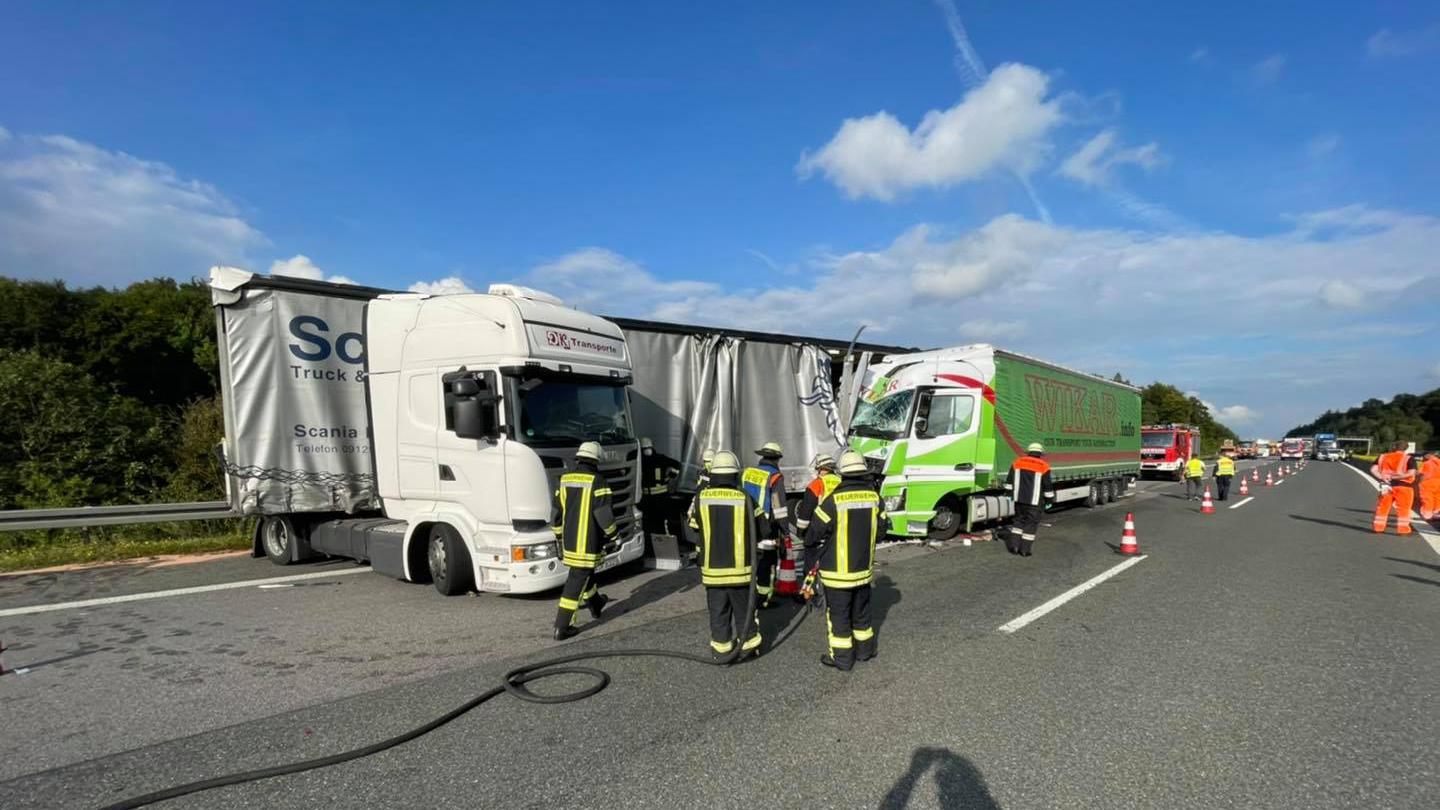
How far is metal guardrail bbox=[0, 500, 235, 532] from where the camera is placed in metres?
8.37

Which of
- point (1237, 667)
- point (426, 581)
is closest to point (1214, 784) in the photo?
point (1237, 667)

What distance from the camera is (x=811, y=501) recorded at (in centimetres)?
606

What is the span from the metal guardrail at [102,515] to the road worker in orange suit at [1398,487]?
60.7 ft

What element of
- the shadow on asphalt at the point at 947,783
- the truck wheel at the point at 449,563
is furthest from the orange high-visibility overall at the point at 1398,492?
the truck wheel at the point at 449,563

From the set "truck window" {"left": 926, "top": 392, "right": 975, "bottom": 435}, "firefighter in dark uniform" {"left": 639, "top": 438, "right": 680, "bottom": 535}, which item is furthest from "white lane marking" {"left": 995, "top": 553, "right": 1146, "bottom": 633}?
"firefighter in dark uniform" {"left": 639, "top": 438, "right": 680, "bottom": 535}

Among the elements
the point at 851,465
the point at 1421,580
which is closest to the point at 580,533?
the point at 851,465

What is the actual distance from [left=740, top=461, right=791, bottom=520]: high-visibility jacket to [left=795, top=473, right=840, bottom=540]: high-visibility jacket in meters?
0.37

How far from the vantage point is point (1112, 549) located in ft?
33.3

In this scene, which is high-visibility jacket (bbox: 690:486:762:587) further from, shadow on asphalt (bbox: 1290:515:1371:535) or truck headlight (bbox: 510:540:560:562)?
shadow on asphalt (bbox: 1290:515:1371:535)

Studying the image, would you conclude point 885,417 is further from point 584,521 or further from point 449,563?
point 449,563

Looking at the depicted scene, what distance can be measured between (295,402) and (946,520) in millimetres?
9138

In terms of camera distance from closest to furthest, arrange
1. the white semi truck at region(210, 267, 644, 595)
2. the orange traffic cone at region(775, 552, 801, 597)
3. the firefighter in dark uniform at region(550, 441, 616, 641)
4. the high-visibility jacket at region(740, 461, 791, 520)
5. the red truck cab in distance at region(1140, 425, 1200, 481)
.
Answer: the firefighter in dark uniform at region(550, 441, 616, 641) → the white semi truck at region(210, 267, 644, 595) → the high-visibility jacket at region(740, 461, 791, 520) → the orange traffic cone at region(775, 552, 801, 597) → the red truck cab in distance at region(1140, 425, 1200, 481)

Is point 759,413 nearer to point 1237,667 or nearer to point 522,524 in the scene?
point 522,524

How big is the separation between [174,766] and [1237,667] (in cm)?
658
